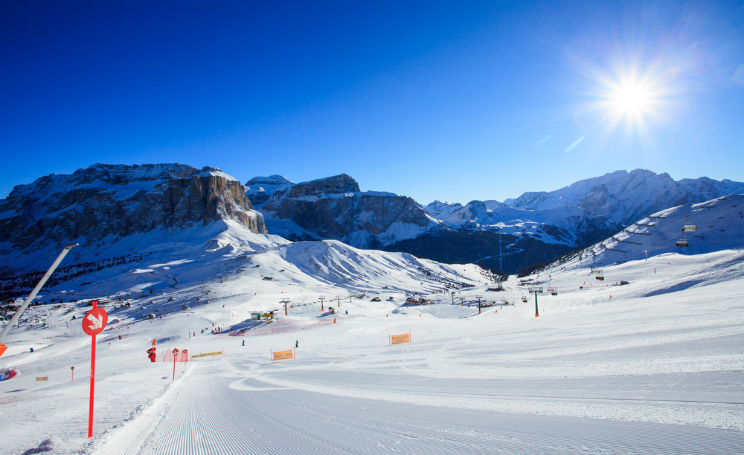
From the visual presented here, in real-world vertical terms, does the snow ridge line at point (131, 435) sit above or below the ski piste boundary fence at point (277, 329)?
above

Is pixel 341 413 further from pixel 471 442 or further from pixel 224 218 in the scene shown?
pixel 224 218

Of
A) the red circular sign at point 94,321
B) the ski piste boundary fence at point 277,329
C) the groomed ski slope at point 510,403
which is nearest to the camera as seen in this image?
the groomed ski slope at point 510,403

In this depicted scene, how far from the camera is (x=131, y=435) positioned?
6.06 metres

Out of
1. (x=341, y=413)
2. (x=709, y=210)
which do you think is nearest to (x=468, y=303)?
(x=341, y=413)

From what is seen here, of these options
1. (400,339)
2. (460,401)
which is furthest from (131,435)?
(400,339)

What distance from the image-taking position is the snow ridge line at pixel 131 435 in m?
5.25

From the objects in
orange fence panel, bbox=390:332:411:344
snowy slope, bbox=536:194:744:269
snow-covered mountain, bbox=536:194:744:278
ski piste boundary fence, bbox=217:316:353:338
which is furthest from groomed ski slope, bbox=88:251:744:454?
snowy slope, bbox=536:194:744:269

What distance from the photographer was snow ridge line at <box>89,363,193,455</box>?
525 cm

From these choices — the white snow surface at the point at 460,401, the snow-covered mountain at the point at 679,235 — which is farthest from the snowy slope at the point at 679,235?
the white snow surface at the point at 460,401

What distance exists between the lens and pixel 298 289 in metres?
85.7

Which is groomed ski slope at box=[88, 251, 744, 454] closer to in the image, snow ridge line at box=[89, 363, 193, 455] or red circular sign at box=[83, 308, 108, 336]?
snow ridge line at box=[89, 363, 193, 455]

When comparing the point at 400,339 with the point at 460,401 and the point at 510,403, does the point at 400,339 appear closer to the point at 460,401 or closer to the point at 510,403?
the point at 460,401

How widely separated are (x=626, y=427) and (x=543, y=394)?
2213 millimetres

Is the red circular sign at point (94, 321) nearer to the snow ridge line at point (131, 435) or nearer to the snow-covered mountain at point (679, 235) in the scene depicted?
the snow ridge line at point (131, 435)
